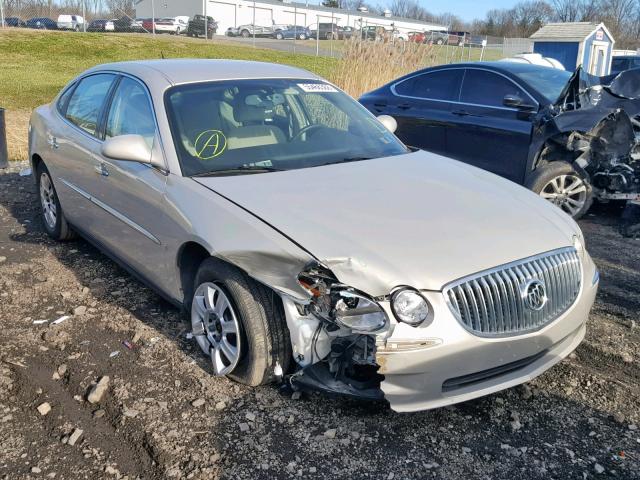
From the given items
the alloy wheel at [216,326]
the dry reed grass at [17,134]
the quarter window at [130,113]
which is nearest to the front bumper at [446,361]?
the alloy wheel at [216,326]

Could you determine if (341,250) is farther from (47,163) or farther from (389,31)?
(389,31)

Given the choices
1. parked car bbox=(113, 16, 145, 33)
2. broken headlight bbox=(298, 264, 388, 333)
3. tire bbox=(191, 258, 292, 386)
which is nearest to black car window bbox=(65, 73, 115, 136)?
tire bbox=(191, 258, 292, 386)

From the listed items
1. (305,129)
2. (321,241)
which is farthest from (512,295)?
(305,129)

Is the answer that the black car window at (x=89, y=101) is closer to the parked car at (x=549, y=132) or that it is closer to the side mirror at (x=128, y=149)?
the side mirror at (x=128, y=149)

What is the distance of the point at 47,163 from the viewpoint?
5.85 m

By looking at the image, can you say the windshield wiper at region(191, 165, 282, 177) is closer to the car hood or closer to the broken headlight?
the car hood

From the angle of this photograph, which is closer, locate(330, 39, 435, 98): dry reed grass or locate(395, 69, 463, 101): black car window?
locate(395, 69, 463, 101): black car window

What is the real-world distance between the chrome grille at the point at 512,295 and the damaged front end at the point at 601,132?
3810 millimetres

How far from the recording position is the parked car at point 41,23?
3506 centimetres

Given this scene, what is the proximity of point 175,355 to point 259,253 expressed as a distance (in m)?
1.13

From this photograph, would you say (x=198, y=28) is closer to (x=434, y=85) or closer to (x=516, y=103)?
(x=434, y=85)

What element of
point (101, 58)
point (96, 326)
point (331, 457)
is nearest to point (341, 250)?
point (331, 457)

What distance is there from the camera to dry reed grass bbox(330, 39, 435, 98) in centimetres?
1214

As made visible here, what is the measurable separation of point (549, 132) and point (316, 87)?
306 cm
